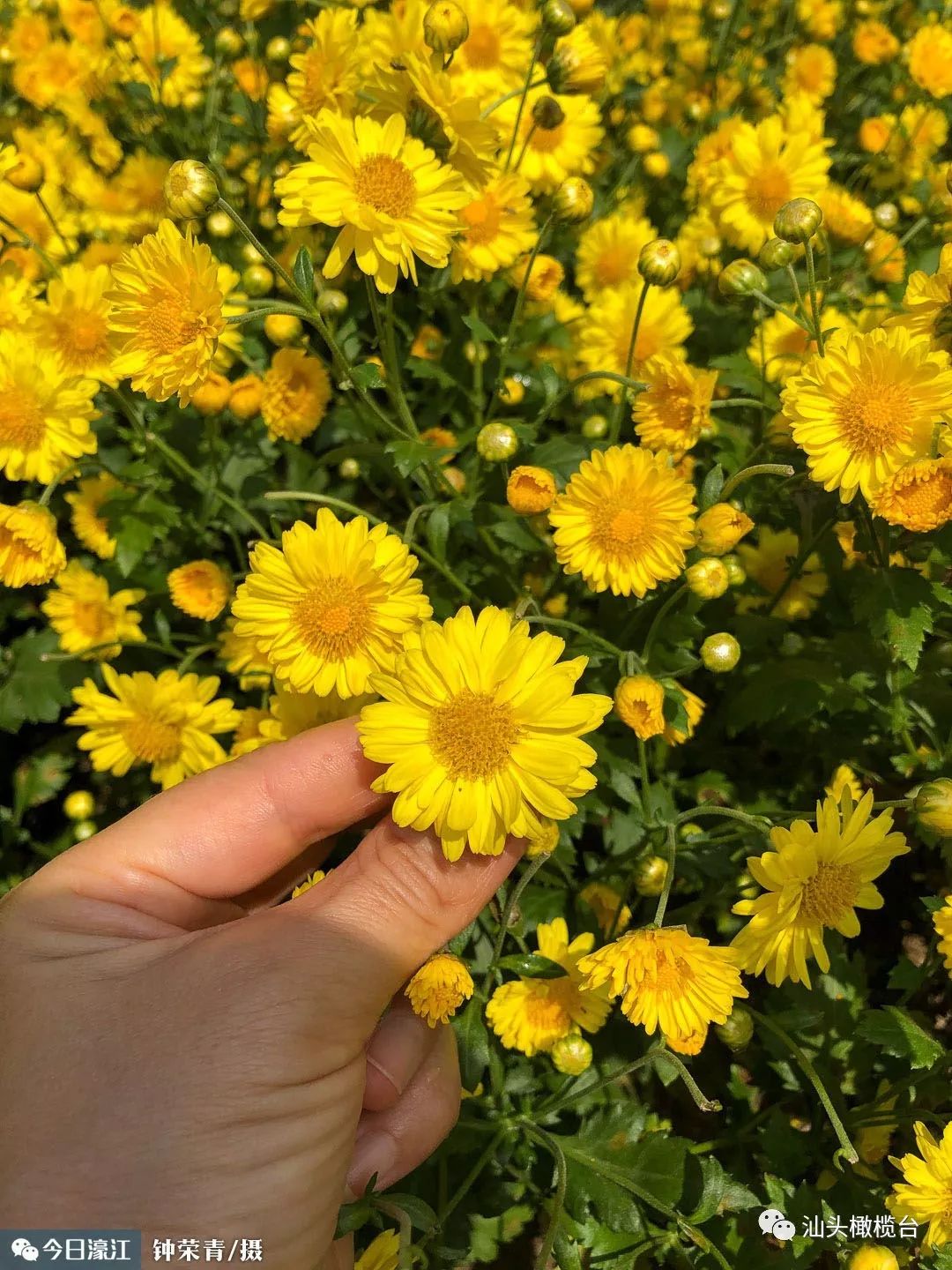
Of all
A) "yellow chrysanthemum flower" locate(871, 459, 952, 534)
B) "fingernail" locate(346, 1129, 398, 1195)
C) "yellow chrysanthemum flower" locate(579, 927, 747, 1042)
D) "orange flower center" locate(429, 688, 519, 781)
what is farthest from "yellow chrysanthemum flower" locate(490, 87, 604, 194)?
"fingernail" locate(346, 1129, 398, 1195)

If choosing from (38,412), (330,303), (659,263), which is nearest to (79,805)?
(38,412)

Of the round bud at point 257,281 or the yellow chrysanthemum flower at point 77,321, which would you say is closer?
the yellow chrysanthemum flower at point 77,321

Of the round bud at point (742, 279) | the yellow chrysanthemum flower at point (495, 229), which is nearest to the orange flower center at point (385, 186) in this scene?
the yellow chrysanthemum flower at point (495, 229)

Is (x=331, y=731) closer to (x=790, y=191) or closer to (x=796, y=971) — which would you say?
(x=796, y=971)

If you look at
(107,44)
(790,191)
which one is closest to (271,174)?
(107,44)

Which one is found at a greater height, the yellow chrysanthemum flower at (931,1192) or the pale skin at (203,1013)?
the pale skin at (203,1013)

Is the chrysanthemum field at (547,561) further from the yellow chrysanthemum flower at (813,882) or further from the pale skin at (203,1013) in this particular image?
the pale skin at (203,1013)
